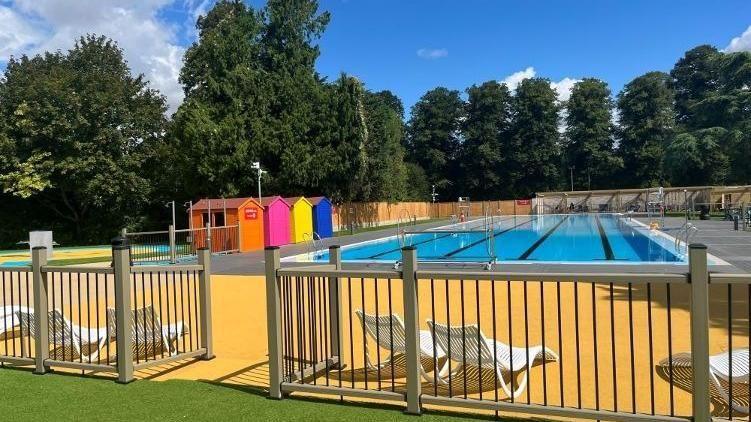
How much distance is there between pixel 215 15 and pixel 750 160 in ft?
152

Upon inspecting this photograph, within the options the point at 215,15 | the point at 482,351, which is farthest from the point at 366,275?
the point at 215,15

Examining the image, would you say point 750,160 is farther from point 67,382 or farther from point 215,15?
point 67,382

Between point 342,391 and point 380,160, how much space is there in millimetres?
38696

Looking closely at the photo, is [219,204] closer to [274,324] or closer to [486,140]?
[274,324]

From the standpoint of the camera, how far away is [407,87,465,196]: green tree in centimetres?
7138

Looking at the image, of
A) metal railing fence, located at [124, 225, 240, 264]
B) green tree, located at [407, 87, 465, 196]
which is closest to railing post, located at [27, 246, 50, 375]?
metal railing fence, located at [124, 225, 240, 264]

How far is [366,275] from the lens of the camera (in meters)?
4.42

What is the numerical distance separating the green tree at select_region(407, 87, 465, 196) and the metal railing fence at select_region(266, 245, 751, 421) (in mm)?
64786

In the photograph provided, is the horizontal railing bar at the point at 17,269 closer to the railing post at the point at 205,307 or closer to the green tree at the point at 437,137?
the railing post at the point at 205,307

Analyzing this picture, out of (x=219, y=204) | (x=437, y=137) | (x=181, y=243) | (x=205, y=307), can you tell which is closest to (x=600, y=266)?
(x=205, y=307)

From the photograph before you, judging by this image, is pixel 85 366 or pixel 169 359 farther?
pixel 169 359

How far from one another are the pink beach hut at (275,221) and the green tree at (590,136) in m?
52.5

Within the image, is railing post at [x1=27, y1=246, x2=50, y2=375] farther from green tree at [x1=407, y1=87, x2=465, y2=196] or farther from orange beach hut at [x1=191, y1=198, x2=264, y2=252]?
green tree at [x1=407, y1=87, x2=465, y2=196]

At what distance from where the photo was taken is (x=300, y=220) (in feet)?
88.5
